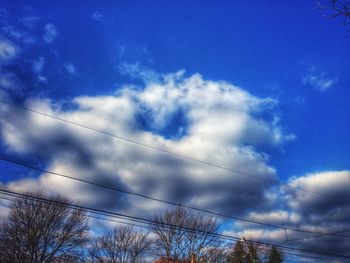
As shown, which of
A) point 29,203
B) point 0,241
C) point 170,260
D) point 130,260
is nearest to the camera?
point 0,241

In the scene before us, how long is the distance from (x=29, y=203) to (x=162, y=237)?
17820 millimetres

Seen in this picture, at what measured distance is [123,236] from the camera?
44.2 meters

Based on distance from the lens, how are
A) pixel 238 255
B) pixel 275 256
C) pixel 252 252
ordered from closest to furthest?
1. pixel 252 252
2. pixel 238 255
3. pixel 275 256

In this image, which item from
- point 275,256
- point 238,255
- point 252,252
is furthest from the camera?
point 275,256

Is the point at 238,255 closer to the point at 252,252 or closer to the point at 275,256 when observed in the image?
the point at 275,256

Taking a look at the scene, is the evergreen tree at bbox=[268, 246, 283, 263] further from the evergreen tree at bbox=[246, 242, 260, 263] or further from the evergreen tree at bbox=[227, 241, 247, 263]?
the evergreen tree at bbox=[227, 241, 247, 263]

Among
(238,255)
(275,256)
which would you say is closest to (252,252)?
(238,255)

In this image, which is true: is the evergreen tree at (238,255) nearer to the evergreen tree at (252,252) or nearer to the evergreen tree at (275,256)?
the evergreen tree at (252,252)

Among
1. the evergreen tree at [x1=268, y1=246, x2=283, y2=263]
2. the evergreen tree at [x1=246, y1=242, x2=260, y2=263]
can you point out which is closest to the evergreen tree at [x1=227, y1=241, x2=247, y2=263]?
the evergreen tree at [x1=246, y1=242, x2=260, y2=263]

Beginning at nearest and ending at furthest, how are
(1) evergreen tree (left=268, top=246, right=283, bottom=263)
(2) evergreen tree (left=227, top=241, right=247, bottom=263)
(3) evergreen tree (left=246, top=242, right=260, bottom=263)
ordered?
(3) evergreen tree (left=246, top=242, right=260, bottom=263) < (2) evergreen tree (left=227, top=241, right=247, bottom=263) < (1) evergreen tree (left=268, top=246, right=283, bottom=263)

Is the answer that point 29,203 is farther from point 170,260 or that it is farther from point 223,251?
point 223,251

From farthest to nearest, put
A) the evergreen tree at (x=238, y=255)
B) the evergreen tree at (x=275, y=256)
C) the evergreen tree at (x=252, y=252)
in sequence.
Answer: the evergreen tree at (x=275, y=256)
the evergreen tree at (x=238, y=255)
the evergreen tree at (x=252, y=252)

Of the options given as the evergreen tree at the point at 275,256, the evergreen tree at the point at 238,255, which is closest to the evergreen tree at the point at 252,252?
the evergreen tree at the point at 238,255

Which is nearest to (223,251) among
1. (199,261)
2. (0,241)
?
(199,261)
